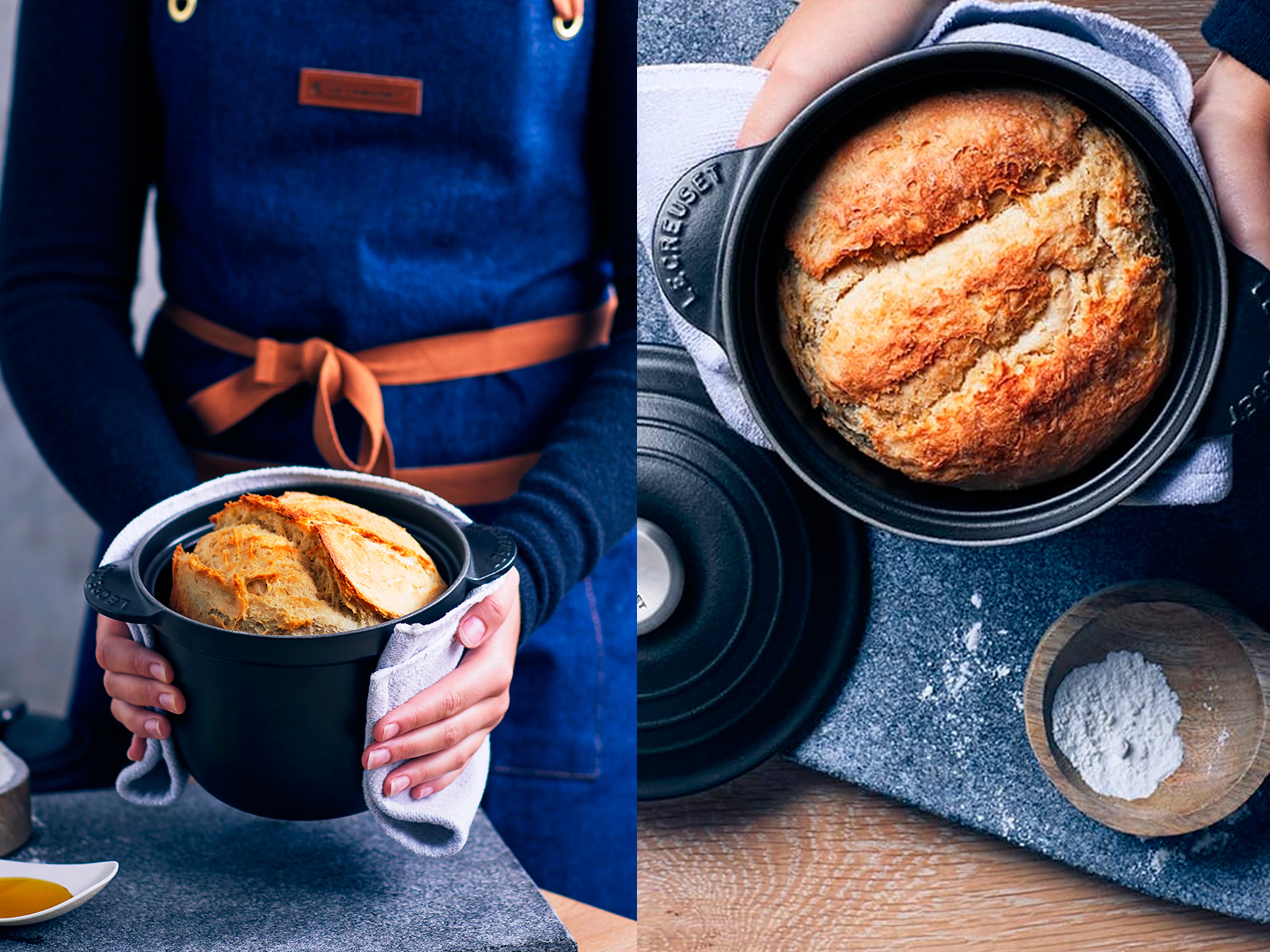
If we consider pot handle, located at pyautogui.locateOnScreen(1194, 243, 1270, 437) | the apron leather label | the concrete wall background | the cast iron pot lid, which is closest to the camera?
pot handle, located at pyautogui.locateOnScreen(1194, 243, 1270, 437)

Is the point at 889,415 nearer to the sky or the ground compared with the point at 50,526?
nearer to the sky

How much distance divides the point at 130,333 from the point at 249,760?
0.43m

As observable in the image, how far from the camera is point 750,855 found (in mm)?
651

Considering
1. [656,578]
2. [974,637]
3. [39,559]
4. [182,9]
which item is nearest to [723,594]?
[656,578]

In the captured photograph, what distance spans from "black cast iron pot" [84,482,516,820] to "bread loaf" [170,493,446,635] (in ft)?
0.05

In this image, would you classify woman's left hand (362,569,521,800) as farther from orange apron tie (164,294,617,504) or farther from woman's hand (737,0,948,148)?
woman's hand (737,0,948,148)

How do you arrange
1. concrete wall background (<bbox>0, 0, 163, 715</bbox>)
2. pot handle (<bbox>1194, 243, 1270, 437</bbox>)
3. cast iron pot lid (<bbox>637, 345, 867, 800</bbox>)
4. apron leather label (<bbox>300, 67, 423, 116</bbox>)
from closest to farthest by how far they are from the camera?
1. pot handle (<bbox>1194, 243, 1270, 437</bbox>)
2. cast iron pot lid (<bbox>637, 345, 867, 800</bbox>)
3. apron leather label (<bbox>300, 67, 423, 116</bbox>)
4. concrete wall background (<bbox>0, 0, 163, 715</bbox>)

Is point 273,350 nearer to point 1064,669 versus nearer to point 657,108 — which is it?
point 657,108

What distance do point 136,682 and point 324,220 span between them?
0.35 meters

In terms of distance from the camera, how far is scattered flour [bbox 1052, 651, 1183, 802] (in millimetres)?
604

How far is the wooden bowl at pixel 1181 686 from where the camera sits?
1.91 feet

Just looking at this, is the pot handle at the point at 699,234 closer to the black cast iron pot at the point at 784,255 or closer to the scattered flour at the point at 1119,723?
the black cast iron pot at the point at 784,255

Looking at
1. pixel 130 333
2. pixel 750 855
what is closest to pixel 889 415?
pixel 750 855

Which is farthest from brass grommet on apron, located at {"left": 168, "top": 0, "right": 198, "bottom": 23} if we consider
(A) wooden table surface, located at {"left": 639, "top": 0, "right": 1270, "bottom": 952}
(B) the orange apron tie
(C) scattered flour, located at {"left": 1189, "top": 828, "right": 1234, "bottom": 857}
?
(C) scattered flour, located at {"left": 1189, "top": 828, "right": 1234, "bottom": 857}
